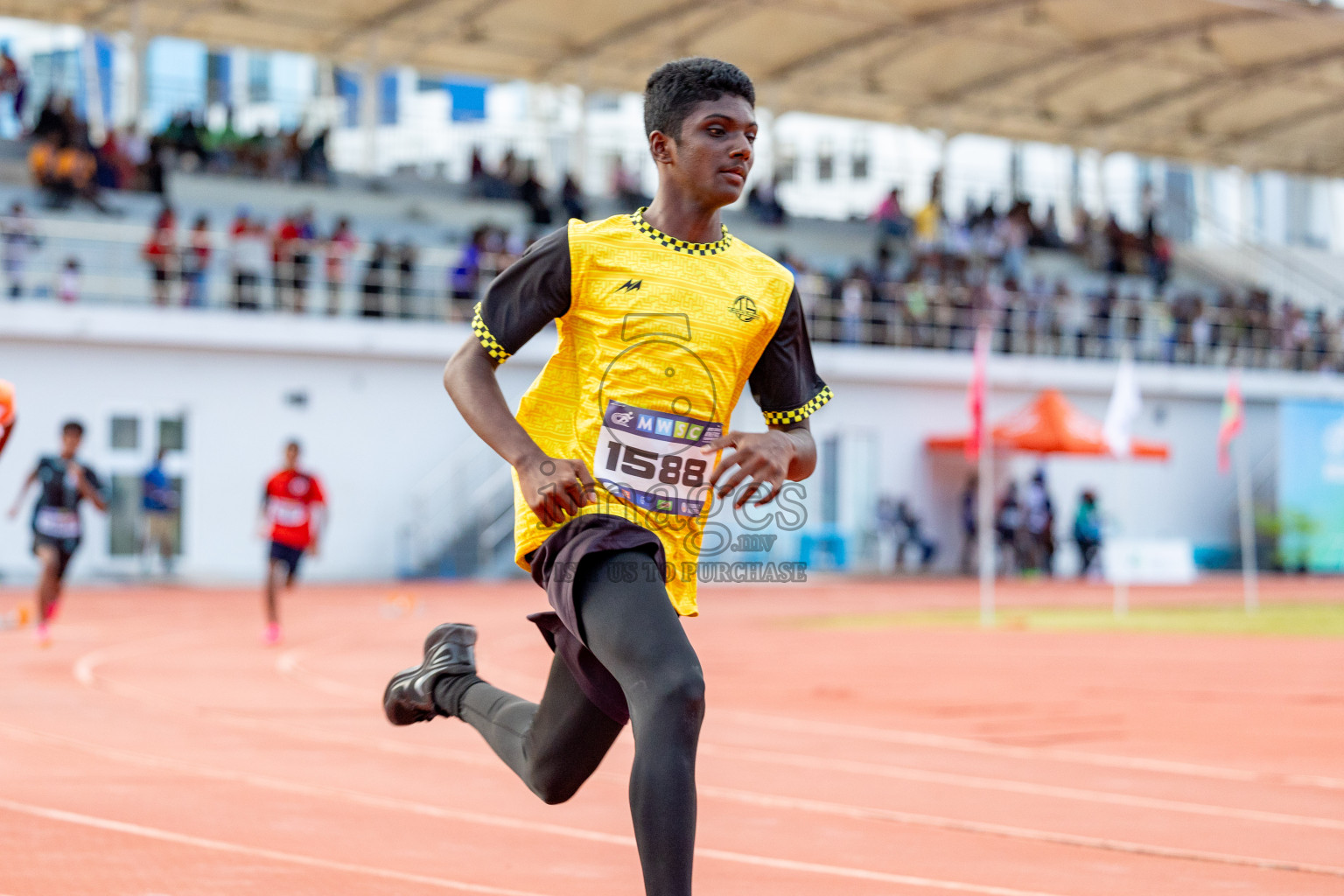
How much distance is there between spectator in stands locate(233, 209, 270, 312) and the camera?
2690 centimetres

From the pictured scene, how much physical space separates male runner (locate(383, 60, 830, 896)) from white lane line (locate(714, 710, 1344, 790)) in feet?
16.1

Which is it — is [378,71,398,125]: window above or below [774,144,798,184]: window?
above

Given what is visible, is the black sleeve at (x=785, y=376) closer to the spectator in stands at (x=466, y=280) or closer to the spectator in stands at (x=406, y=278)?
the spectator in stands at (x=466, y=280)

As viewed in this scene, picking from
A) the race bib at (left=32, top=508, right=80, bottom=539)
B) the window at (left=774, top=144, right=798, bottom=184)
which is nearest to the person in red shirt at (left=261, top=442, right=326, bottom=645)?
the race bib at (left=32, top=508, right=80, bottom=539)

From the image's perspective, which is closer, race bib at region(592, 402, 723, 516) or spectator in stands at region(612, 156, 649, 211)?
race bib at region(592, 402, 723, 516)

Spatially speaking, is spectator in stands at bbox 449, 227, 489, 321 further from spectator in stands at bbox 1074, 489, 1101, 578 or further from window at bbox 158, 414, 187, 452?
spectator in stands at bbox 1074, 489, 1101, 578

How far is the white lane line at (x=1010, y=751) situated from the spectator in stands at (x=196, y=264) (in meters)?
17.8

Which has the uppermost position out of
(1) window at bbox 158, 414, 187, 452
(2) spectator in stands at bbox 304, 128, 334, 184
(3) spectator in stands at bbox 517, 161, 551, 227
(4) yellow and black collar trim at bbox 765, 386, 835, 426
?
(2) spectator in stands at bbox 304, 128, 334, 184

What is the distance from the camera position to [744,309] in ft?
13.6

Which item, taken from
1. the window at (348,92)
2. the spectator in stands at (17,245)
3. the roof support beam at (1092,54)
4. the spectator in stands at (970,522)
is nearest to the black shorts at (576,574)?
the spectator in stands at (17,245)

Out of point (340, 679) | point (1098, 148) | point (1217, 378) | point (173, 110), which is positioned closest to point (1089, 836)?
point (340, 679)

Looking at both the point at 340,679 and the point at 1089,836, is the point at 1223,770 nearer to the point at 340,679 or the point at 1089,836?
the point at 1089,836

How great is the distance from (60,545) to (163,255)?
1253cm

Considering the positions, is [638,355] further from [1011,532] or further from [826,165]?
[826,165]
